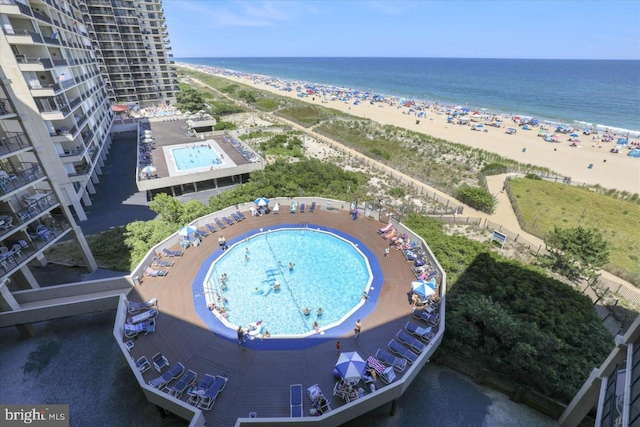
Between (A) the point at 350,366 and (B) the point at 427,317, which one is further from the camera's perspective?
(B) the point at 427,317

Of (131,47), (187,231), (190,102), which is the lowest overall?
(187,231)

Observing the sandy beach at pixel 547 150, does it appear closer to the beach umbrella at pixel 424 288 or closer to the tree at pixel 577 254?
the tree at pixel 577 254

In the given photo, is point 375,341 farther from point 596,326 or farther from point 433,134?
point 433,134

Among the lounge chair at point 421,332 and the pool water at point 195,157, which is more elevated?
the pool water at point 195,157

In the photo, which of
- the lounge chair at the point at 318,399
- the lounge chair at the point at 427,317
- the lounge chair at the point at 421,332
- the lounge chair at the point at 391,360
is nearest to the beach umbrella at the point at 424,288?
the lounge chair at the point at 427,317

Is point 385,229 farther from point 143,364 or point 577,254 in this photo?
point 143,364

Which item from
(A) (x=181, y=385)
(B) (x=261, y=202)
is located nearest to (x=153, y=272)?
(A) (x=181, y=385)

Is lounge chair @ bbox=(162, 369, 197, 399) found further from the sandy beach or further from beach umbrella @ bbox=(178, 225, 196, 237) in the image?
the sandy beach
